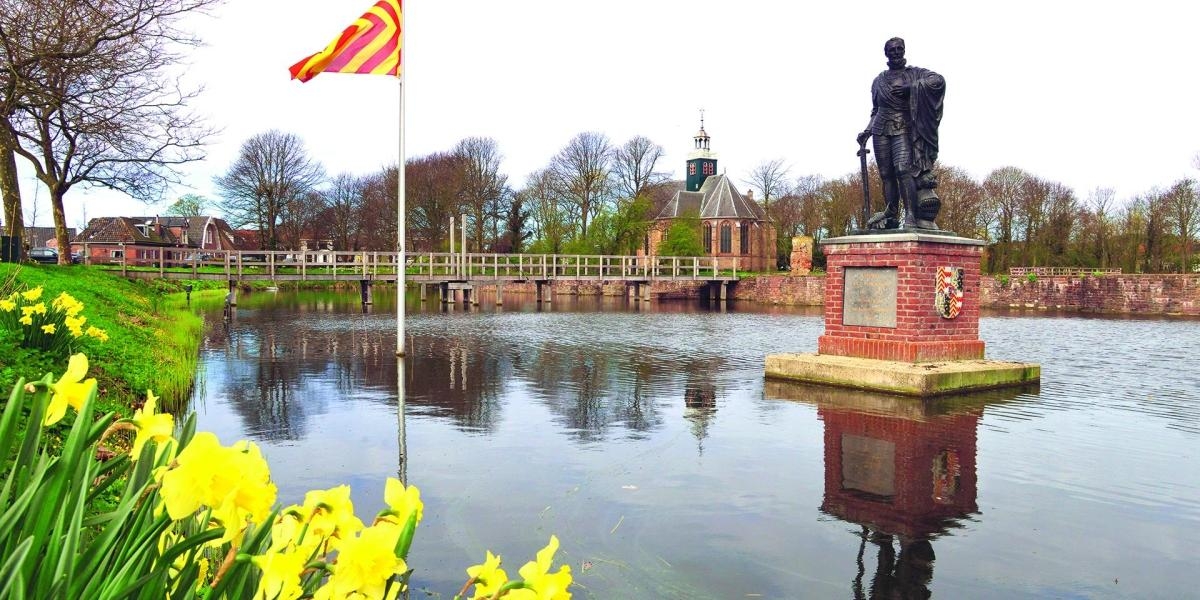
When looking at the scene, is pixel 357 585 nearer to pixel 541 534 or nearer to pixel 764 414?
pixel 541 534

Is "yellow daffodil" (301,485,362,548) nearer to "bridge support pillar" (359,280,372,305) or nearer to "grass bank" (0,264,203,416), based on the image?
"grass bank" (0,264,203,416)

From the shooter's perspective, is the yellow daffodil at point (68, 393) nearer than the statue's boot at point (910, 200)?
Yes

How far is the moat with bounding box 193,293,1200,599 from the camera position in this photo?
4.46 meters

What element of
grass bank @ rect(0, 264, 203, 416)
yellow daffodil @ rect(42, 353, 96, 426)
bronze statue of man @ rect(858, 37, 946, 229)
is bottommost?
grass bank @ rect(0, 264, 203, 416)

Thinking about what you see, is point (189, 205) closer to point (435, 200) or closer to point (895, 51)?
point (435, 200)

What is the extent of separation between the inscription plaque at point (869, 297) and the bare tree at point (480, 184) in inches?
1953

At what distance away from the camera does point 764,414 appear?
921cm

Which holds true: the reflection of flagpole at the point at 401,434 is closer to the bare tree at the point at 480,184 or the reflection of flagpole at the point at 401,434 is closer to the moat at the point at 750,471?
the moat at the point at 750,471

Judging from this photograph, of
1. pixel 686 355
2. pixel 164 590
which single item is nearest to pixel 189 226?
pixel 686 355

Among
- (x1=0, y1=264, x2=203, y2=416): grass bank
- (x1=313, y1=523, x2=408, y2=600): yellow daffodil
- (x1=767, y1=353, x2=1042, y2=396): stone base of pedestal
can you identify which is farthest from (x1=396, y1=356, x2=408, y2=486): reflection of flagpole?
(x1=767, y1=353, x2=1042, y2=396): stone base of pedestal

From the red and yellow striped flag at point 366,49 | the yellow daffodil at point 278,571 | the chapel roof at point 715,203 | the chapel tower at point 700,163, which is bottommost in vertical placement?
the yellow daffodil at point 278,571

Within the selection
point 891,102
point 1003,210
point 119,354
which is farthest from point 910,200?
point 1003,210

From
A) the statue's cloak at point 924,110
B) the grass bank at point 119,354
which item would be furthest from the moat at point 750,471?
the statue's cloak at point 924,110

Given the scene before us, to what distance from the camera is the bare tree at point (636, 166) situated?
6462cm
